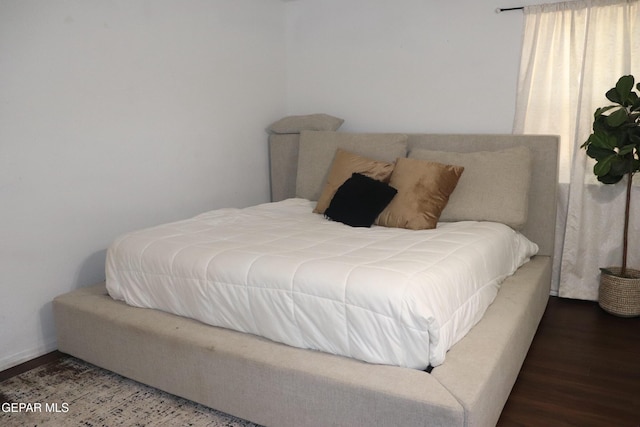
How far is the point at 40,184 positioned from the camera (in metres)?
2.74

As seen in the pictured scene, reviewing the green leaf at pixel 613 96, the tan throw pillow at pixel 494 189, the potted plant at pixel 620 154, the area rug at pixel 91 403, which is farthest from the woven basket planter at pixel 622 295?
the area rug at pixel 91 403

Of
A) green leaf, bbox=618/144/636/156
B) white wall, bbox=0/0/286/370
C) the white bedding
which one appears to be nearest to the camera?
the white bedding

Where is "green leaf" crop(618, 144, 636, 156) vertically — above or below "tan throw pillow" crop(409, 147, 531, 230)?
above

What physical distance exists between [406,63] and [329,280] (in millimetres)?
2548

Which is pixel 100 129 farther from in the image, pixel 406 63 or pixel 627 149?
pixel 627 149

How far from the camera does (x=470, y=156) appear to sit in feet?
10.6

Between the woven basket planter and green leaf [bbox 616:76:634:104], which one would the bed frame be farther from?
green leaf [bbox 616:76:634:104]

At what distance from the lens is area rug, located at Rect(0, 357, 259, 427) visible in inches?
84.0

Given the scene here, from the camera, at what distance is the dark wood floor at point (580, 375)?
2090 millimetres

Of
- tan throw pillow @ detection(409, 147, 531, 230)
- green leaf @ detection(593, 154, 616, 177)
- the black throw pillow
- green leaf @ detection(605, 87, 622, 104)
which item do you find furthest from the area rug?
green leaf @ detection(605, 87, 622, 104)

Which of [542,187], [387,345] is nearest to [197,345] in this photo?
[387,345]

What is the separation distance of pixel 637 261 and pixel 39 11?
387cm

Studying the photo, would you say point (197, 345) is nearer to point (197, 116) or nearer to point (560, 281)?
point (197, 116)

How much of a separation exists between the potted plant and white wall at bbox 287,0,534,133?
0.71m
